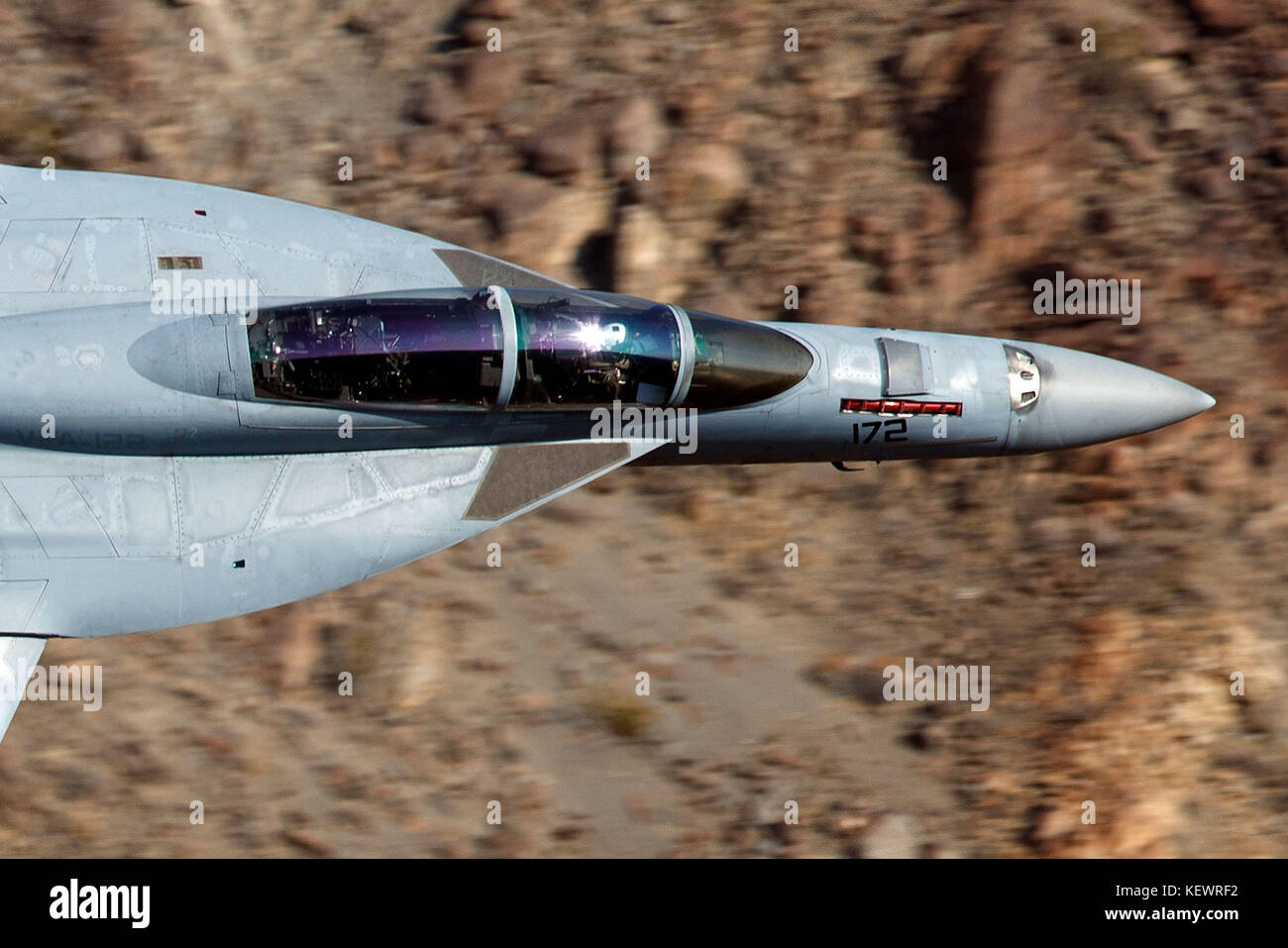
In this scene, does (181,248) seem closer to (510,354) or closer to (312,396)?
(312,396)

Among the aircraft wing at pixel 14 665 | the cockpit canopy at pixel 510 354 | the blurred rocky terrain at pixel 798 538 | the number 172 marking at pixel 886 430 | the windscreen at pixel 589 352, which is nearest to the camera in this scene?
the aircraft wing at pixel 14 665

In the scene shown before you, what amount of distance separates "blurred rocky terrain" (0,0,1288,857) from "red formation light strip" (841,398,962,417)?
8.70 feet

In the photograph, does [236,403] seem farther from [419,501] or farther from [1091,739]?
[1091,739]

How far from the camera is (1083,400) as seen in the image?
34.7ft

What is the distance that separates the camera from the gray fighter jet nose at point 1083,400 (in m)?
10.4

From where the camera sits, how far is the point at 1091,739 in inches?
462

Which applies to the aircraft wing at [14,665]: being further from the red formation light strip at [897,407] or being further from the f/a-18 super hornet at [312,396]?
the red formation light strip at [897,407]

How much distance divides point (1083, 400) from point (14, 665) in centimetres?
929

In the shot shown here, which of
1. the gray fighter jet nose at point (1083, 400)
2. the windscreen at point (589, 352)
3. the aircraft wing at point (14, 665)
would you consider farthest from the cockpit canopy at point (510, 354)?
the aircraft wing at point (14, 665)

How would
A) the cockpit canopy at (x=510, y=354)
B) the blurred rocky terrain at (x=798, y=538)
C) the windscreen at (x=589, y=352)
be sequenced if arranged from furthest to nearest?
the blurred rocky terrain at (x=798, y=538), the windscreen at (x=589, y=352), the cockpit canopy at (x=510, y=354)

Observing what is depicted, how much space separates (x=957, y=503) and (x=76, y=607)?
8.63 metres

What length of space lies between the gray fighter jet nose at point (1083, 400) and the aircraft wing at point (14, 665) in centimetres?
840

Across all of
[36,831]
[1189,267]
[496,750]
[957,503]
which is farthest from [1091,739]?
[36,831]

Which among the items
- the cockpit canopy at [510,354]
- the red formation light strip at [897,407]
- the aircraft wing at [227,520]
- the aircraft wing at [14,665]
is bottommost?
the aircraft wing at [14,665]
